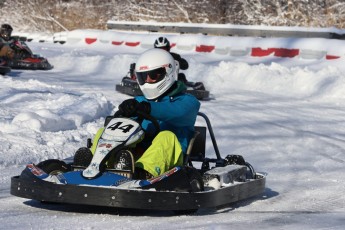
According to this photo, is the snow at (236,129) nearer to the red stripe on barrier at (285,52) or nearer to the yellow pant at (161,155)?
the red stripe on barrier at (285,52)

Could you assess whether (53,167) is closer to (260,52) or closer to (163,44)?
(163,44)

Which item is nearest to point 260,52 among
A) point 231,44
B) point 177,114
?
point 231,44

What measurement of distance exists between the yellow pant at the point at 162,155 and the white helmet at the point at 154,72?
57 cm

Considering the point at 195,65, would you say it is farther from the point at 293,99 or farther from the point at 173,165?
the point at 173,165

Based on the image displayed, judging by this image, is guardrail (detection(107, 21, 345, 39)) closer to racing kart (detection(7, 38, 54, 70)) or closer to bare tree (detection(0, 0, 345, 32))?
bare tree (detection(0, 0, 345, 32))

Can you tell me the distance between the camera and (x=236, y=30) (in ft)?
82.3

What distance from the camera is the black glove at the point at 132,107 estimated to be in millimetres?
5938

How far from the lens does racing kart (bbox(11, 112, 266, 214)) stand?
5.29 meters

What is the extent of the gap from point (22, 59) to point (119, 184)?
12.8m

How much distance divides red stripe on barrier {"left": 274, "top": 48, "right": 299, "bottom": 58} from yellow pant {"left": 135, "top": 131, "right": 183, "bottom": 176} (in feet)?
45.9

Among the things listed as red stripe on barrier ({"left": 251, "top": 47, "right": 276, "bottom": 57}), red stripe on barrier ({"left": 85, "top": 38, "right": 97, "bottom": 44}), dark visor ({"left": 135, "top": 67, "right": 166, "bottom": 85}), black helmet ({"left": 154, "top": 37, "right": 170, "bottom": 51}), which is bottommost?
red stripe on barrier ({"left": 85, "top": 38, "right": 97, "bottom": 44})

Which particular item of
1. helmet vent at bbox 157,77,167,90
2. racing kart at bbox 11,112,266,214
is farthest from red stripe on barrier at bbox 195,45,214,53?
racing kart at bbox 11,112,266,214

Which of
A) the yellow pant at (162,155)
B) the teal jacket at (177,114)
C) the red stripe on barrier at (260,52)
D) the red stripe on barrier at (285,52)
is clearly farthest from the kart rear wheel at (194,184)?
the red stripe on barrier at (260,52)

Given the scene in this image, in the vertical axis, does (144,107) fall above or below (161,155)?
above
